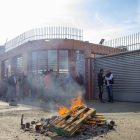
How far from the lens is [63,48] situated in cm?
1272

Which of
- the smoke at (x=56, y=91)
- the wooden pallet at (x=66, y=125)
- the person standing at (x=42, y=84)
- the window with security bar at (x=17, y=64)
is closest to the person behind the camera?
the wooden pallet at (x=66, y=125)

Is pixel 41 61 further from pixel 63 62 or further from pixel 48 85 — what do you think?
pixel 48 85

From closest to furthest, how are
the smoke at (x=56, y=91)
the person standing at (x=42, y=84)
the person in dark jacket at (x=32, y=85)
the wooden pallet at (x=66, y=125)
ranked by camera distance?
the wooden pallet at (x=66, y=125), the smoke at (x=56, y=91), the person standing at (x=42, y=84), the person in dark jacket at (x=32, y=85)

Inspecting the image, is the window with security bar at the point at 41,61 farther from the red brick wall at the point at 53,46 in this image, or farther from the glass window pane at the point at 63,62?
the glass window pane at the point at 63,62

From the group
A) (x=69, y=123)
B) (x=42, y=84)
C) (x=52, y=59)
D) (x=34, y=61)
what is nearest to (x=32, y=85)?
(x=42, y=84)

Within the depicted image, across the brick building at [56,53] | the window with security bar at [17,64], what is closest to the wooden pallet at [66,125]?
the brick building at [56,53]

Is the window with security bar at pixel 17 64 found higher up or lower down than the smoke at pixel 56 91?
higher up

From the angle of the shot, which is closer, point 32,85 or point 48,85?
point 48,85

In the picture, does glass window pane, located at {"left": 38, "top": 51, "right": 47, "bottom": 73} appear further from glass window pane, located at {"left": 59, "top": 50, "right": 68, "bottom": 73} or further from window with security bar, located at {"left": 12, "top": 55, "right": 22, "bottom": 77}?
window with security bar, located at {"left": 12, "top": 55, "right": 22, "bottom": 77}

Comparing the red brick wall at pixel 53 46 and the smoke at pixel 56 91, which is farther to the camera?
the red brick wall at pixel 53 46

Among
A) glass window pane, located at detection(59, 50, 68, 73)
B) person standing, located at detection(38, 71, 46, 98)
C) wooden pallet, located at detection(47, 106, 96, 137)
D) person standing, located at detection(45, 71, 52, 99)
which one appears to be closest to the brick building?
glass window pane, located at detection(59, 50, 68, 73)

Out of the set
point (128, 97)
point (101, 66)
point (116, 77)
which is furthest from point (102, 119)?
point (101, 66)

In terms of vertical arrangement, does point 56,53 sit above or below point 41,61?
above

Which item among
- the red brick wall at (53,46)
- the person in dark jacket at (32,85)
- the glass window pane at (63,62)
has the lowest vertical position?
the person in dark jacket at (32,85)
